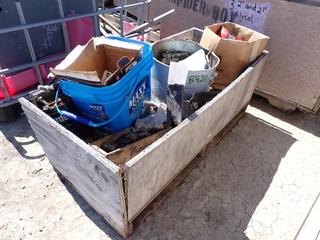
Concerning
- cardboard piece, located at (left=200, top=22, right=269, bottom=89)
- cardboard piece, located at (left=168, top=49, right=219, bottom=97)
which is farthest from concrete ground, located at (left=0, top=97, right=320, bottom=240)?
cardboard piece, located at (left=168, top=49, right=219, bottom=97)

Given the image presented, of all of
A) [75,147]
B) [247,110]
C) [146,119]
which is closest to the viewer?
[75,147]

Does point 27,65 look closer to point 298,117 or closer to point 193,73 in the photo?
point 193,73

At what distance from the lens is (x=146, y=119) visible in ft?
6.85

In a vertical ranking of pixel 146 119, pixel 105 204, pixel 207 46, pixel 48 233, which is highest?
pixel 207 46

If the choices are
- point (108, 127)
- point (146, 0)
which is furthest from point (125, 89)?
point (146, 0)

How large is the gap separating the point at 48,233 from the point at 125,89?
117 centimetres

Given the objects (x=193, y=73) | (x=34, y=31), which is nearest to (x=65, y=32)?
(x=34, y=31)

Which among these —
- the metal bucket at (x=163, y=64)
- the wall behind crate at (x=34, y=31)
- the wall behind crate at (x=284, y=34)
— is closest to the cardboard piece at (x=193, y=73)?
the metal bucket at (x=163, y=64)

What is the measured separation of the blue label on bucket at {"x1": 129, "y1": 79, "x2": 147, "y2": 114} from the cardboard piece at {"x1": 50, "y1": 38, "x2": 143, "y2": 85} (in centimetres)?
20

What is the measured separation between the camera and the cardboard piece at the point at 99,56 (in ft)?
6.11

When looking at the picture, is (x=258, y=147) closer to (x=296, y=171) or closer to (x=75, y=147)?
(x=296, y=171)

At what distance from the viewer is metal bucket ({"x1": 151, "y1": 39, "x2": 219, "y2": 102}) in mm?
2211

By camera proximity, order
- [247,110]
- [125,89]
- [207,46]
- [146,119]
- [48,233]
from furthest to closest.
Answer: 1. [247,110]
2. [207,46]
3. [146,119]
4. [48,233]
5. [125,89]

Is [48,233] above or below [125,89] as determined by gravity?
below
